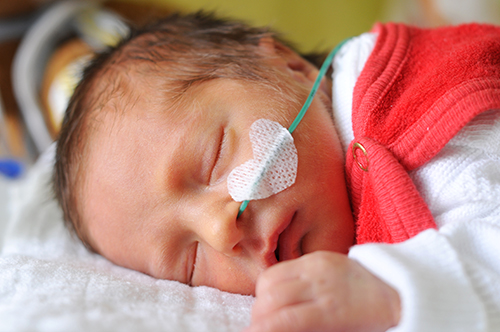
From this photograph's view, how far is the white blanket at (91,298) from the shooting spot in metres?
0.60

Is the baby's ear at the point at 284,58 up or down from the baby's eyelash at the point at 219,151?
up

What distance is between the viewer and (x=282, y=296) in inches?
23.2

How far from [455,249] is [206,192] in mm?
453

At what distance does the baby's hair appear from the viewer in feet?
3.18

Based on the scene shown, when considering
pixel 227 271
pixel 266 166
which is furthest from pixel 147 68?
pixel 227 271

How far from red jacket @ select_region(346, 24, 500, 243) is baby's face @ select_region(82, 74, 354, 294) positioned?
6 centimetres

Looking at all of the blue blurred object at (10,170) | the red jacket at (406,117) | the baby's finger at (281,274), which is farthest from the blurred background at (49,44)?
the baby's finger at (281,274)

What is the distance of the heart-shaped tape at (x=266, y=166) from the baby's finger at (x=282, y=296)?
0.22 metres

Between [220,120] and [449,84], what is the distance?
0.47 meters

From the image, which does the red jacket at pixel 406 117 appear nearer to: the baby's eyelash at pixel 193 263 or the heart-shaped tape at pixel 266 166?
the heart-shaped tape at pixel 266 166

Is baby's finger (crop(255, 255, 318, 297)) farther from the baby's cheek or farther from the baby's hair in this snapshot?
the baby's hair

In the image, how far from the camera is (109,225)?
36.7 inches

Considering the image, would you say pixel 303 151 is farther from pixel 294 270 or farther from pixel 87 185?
pixel 87 185

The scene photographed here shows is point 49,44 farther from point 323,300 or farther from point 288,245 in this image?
point 323,300
